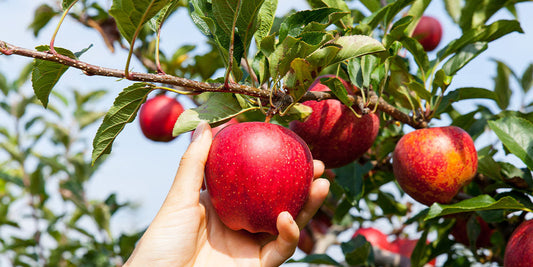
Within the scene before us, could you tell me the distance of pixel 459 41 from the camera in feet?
4.66

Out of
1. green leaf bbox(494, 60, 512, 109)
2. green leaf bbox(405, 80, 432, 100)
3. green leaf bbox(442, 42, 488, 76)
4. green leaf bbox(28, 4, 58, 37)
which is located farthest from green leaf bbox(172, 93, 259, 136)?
green leaf bbox(28, 4, 58, 37)

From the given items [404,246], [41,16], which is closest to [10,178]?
[41,16]

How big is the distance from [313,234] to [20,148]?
2414 mm

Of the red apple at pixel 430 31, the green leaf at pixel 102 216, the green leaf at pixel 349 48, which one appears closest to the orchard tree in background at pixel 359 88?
the green leaf at pixel 349 48

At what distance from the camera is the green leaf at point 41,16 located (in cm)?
260

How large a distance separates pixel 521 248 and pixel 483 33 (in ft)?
2.22

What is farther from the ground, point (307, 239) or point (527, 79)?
point (527, 79)

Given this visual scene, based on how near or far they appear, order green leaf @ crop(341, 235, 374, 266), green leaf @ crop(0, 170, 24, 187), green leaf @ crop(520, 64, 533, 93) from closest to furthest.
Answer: green leaf @ crop(341, 235, 374, 266), green leaf @ crop(520, 64, 533, 93), green leaf @ crop(0, 170, 24, 187)

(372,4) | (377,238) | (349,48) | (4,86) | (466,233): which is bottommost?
(377,238)

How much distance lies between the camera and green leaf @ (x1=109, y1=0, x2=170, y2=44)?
2.77ft

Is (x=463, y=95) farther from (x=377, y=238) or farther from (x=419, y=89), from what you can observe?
(x=377, y=238)

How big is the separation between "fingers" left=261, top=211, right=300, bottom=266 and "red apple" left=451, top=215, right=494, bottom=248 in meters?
0.92

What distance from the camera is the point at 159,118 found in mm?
2504

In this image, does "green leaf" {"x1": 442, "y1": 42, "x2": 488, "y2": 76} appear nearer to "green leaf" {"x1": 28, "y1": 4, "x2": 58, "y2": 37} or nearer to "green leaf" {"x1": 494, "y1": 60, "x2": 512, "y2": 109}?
"green leaf" {"x1": 494, "y1": 60, "x2": 512, "y2": 109}
